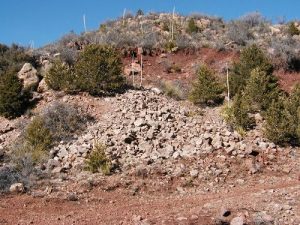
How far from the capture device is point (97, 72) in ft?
66.4

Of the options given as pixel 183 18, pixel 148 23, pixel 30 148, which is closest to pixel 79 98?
pixel 30 148

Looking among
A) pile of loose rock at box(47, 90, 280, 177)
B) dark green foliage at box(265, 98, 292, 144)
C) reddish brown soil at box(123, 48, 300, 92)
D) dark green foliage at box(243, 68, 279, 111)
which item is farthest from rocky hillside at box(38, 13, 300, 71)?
dark green foliage at box(265, 98, 292, 144)

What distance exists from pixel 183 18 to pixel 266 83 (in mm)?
23188

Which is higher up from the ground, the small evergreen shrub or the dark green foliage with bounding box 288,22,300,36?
the dark green foliage with bounding box 288,22,300,36

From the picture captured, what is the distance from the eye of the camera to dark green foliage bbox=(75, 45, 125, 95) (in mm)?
20062

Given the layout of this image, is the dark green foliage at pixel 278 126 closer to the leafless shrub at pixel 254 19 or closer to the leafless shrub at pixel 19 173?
the leafless shrub at pixel 19 173

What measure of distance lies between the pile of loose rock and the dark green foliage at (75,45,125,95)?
1.06 metres

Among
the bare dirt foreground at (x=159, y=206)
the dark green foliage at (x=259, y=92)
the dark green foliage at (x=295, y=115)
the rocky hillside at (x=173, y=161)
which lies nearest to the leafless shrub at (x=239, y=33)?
the dark green foliage at (x=259, y=92)

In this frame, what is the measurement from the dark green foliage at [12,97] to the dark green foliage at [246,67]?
1050 cm

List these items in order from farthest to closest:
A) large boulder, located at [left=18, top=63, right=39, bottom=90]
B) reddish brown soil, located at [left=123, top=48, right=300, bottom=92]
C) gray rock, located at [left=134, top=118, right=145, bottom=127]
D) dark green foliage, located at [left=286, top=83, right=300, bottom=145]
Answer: reddish brown soil, located at [left=123, top=48, right=300, bottom=92]
large boulder, located at [left=18, top=63, right=39, bottom=90]
gray rock, located at [left=134, top=118, right=145, bottom=127]
dark green foliage, located at [left=286, top=83, right=300, bottom=145]

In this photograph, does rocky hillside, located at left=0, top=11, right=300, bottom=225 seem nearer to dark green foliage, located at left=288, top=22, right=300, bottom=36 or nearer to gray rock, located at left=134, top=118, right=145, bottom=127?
gray rock, located at left=134, top=118, right=145, bottom=127

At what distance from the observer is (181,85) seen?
2719 centimetres

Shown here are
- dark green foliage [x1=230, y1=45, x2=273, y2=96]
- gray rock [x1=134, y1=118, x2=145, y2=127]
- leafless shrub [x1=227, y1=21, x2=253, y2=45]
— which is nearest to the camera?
gray rock [x1=134, y1=118, x2=145, y2=127]

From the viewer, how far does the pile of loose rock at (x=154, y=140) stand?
14.9 metres
